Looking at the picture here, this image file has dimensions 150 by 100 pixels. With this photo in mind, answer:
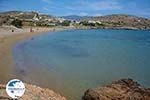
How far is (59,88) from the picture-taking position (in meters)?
17.0

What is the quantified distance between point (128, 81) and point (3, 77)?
8076mm

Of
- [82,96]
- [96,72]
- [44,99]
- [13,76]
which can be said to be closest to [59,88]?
[82,96]

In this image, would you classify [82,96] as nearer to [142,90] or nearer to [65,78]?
[142,90]

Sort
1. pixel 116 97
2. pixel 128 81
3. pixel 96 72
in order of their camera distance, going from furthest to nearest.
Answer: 1. pixel 96 72
2. pixel 128 81
3. pixel 116 97

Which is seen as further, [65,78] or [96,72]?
[96,72]

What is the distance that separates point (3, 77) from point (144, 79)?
10.8 m

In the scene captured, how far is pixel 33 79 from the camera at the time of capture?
19.1 metres

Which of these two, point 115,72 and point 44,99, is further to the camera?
point 115,72

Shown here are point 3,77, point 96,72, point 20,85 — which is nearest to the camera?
point 20,85

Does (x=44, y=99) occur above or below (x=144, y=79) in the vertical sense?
above

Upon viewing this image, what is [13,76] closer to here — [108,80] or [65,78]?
[65,78]

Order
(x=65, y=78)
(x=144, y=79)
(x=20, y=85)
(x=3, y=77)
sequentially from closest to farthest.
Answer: (x=20, y=85) < (x=3, y=77) < (x=65, y=78) < (x=144, y=79)

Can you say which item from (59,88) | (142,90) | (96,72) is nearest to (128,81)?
(142,90)

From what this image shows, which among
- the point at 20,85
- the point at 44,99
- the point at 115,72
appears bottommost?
the point at 115,72
